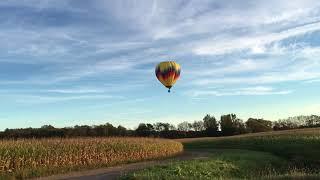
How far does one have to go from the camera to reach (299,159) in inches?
1674

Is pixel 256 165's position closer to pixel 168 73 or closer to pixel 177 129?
pixel 168 73

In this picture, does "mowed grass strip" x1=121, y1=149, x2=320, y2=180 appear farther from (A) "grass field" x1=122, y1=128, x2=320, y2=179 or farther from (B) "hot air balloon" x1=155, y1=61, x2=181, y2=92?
(B) "hot air balloon" x1=155, y1=61, x2=181, y2=92

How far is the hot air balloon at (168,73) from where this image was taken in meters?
44.7

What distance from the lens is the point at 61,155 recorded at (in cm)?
3125

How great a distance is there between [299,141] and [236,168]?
25759 millimetres

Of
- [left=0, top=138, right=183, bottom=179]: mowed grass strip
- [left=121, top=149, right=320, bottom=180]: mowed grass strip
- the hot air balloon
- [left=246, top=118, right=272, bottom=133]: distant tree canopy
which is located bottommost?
[left=121, top=149, right=320, bottom=180]: mowed grass strip

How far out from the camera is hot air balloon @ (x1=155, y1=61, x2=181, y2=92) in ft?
147

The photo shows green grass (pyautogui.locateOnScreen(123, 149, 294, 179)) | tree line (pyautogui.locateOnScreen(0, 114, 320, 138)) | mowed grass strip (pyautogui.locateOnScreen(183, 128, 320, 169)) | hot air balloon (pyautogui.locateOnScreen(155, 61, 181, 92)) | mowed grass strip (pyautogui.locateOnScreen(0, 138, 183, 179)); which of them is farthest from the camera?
tree line (pyautogui.locateOnScreen(0, 114, 320, 138))

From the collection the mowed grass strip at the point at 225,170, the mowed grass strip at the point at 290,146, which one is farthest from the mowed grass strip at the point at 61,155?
the mowed grass strip at the point at 290,146

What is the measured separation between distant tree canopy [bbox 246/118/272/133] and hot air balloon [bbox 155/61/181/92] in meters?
75.9

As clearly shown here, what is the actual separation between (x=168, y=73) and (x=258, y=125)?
8669cm

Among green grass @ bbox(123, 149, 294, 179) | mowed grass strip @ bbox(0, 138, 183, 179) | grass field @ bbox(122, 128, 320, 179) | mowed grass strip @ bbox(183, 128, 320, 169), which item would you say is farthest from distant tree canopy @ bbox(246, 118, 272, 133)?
mowed grass strip @ bbox(0, 138, 183, 179)

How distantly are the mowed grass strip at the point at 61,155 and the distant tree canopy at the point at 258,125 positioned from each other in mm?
82680

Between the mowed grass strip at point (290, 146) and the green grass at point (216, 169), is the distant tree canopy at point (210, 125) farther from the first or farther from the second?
the green grass at point (216, 169)
